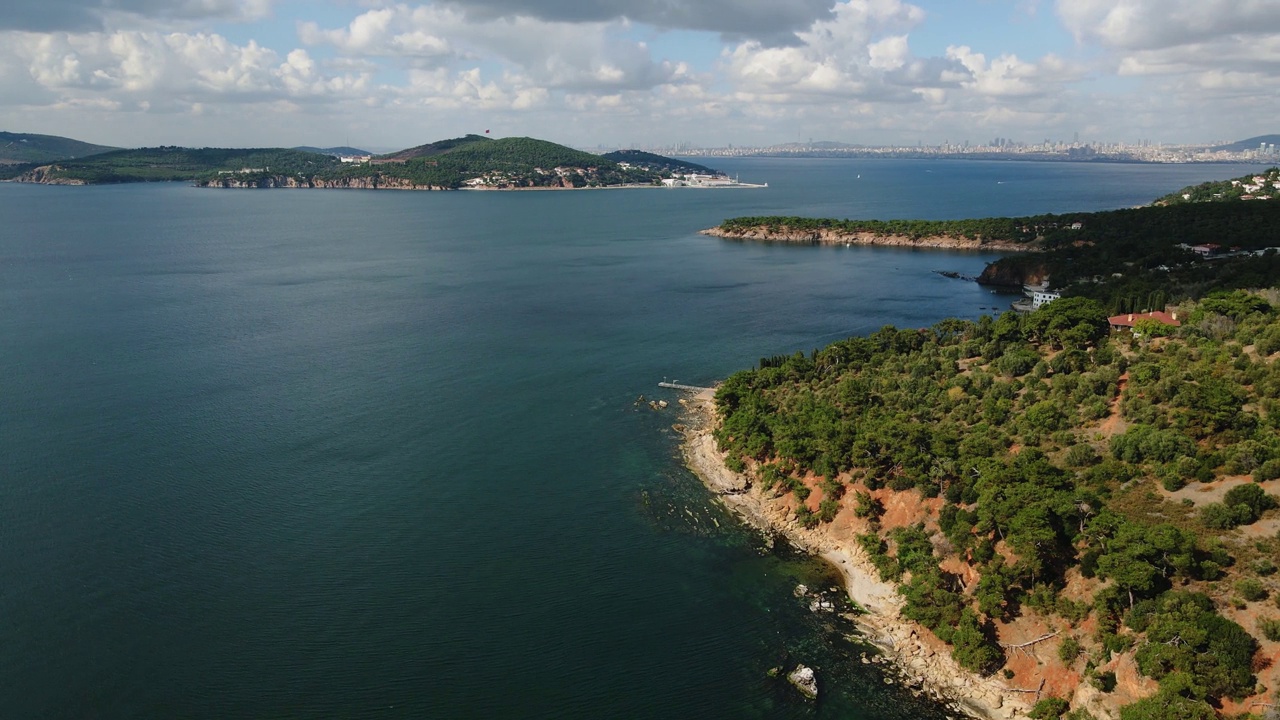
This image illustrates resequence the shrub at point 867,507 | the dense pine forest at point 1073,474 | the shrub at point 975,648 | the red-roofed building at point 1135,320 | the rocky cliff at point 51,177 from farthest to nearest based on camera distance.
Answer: the rocky cliff at point 51,177 → the red-roofed building at point 1135,320 → the shrub at point 867,507 → the shrub at point 975,648 → the dense pine forest at point 1073,474

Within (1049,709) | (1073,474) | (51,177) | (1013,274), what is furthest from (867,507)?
(51,177)

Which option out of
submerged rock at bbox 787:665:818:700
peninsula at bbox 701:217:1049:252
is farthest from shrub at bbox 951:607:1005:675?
peninsula at bbox 701:217:1049:252

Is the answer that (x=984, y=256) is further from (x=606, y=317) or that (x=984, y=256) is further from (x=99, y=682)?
(x=99, y=682)

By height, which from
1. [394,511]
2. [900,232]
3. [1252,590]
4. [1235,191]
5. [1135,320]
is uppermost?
[1235,191]

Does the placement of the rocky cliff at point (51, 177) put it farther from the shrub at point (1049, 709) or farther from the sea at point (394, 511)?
the shrub at point (1049, 709)

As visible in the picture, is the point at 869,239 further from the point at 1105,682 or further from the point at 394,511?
the point at 1105,682

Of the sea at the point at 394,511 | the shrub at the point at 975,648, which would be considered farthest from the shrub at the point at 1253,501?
the sea at the point at 394,511

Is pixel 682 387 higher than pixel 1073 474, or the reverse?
pixel 1073 474
